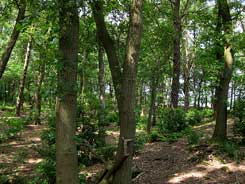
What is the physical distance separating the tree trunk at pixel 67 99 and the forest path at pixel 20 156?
410 cm

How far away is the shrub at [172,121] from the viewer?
568 inches

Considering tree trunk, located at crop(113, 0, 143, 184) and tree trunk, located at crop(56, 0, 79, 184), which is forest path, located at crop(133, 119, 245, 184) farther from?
tree trunk, located at crop(56, 0, 79, 184)

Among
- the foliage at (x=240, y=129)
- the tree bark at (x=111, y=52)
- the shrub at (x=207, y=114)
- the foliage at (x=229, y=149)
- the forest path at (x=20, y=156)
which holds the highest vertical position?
the tree bark at (x=111, y=52)

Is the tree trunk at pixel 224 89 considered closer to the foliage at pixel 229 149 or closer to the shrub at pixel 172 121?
the foliage at pixel 229 149

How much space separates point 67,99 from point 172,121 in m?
10.0

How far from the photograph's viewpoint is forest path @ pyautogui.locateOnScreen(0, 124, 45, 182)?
9.60m

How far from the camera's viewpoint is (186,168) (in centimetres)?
856

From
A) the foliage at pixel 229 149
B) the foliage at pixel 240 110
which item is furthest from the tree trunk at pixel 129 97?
the foliage at pixel 240 110

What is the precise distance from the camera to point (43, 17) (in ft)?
16.3

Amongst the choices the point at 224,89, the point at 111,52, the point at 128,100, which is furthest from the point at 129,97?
the point at 224,89

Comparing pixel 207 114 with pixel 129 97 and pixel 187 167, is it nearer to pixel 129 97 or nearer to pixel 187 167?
pixel 187 167

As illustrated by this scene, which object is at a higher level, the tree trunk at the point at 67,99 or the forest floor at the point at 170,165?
the tree trunk at the point at 67,99

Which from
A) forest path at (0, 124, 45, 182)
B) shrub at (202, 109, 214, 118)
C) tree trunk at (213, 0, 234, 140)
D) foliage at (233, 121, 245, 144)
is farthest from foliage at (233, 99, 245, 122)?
shrub at (202, 109, 214, 118)

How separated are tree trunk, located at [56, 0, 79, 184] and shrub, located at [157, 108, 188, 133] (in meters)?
9.70
